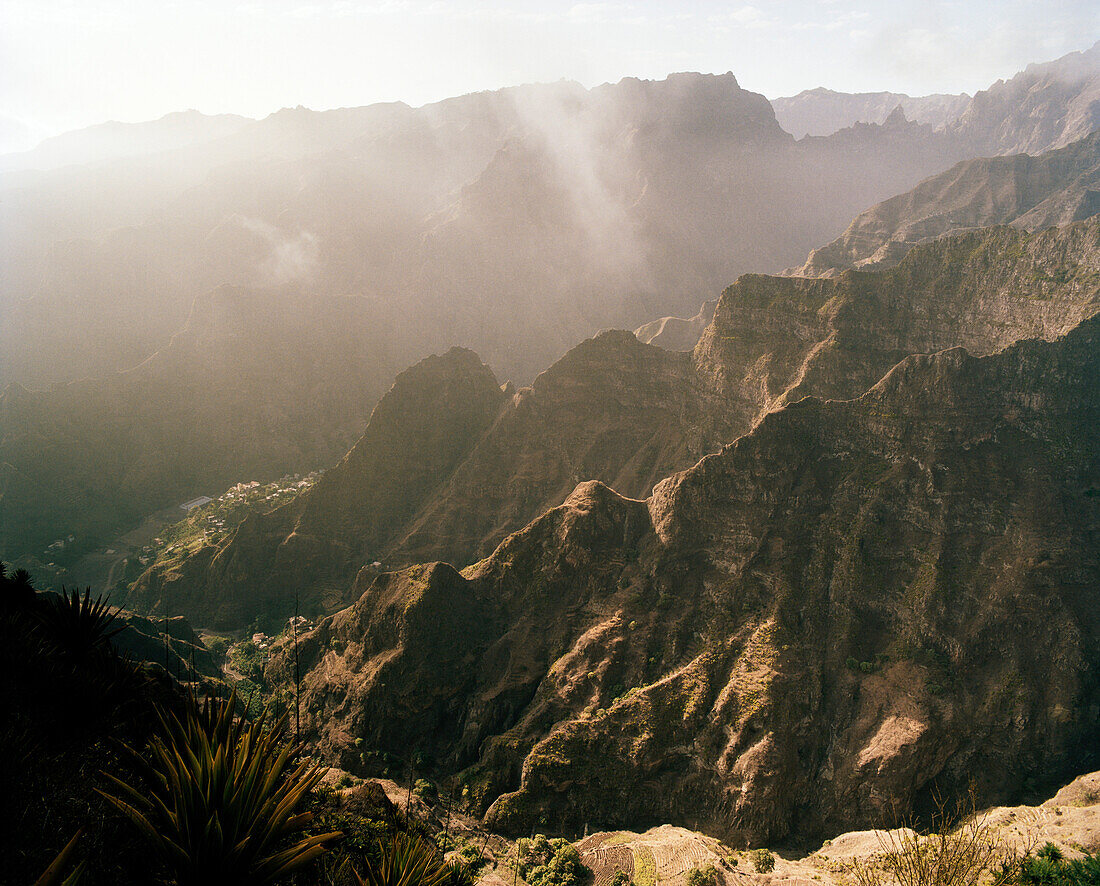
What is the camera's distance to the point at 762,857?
32656 mm

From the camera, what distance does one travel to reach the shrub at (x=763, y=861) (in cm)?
3203

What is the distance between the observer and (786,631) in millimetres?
42312

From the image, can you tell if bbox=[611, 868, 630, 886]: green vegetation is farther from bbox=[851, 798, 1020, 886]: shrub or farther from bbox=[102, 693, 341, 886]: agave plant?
bbox=[102, 693, 341, 886]: agave plant

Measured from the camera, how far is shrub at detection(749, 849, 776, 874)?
105ft

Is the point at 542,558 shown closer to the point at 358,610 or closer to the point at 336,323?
the point at 358,610

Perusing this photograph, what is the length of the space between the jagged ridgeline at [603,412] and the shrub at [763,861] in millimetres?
38233

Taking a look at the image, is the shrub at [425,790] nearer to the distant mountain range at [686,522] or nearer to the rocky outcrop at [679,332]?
the distant mountain range at [686,522]

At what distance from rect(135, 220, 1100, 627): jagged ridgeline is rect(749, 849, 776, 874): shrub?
38233 mm

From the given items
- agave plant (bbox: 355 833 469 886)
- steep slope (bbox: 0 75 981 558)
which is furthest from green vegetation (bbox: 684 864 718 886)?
steep slope (bbox: 0 75 981 558)

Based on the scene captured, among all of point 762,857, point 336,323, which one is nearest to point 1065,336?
point 762,857

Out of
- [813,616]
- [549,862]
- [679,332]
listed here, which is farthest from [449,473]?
[679,332]

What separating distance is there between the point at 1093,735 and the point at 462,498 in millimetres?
62686

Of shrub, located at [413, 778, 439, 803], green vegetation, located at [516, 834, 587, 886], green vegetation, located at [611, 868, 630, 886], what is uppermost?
shrub, located at [413, 778, 439, 803]

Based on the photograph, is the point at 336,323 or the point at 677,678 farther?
the point at 336,323
